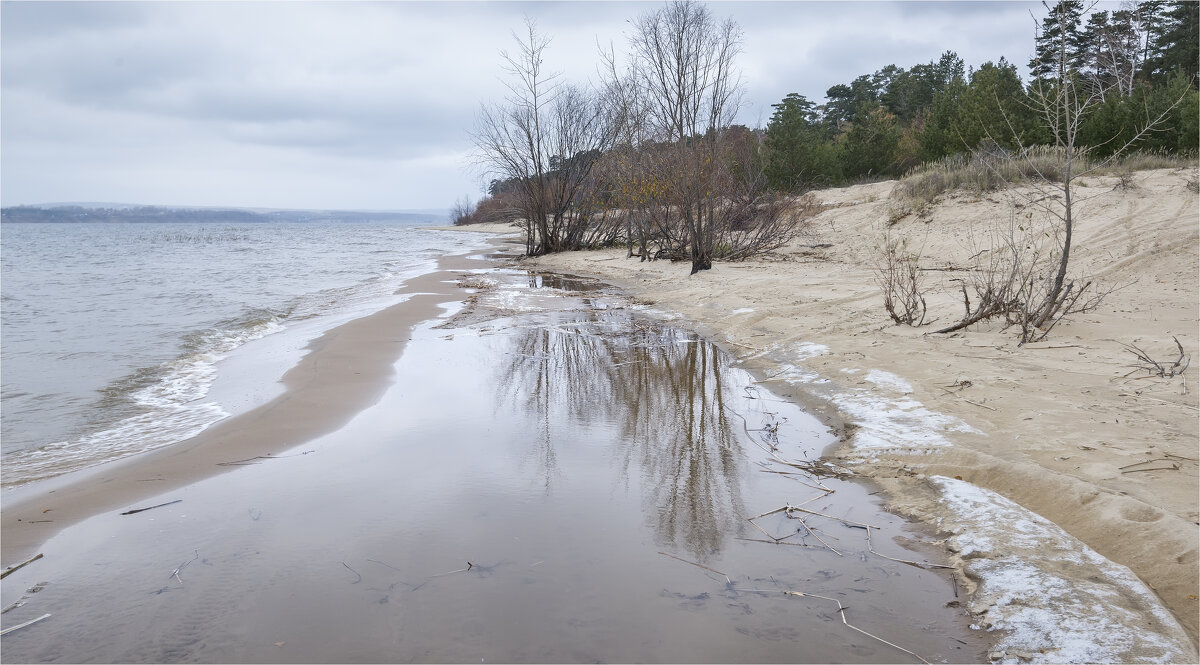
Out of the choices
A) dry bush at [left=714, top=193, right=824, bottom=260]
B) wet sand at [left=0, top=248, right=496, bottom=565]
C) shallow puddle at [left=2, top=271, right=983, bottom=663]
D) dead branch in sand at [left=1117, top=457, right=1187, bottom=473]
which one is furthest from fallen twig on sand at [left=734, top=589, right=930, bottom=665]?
dry bush at [left=714, top=193, right=824, bottom=260]

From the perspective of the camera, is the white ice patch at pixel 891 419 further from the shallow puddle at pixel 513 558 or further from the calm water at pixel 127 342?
the calm water at pixel 127 342

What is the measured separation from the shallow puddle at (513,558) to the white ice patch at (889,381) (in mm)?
868

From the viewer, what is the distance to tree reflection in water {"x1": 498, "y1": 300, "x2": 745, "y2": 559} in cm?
391

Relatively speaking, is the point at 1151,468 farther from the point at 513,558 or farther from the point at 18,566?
the point at 18,566

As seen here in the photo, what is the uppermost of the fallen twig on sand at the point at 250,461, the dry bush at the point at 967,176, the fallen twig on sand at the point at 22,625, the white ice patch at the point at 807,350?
the dry bush at the point at 967,176

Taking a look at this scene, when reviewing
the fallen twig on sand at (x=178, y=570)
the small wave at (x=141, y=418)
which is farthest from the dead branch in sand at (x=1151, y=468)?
the small wave at (x=141, y=418)

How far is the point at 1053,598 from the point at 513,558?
7.86 feet

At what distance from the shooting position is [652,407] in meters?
5.90

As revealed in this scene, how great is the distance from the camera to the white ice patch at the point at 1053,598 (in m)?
2.49

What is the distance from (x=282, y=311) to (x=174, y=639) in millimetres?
12349

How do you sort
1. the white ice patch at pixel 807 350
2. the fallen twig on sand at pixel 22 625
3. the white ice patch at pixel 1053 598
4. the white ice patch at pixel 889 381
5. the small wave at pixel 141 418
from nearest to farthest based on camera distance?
the white ice patch at pixel 1053 598
the fallen twig on sand at pixel 22 625
the small wave at pixel 141 418
the white ice patch at pixel 889 381
the white ice patch at pixel 807 350

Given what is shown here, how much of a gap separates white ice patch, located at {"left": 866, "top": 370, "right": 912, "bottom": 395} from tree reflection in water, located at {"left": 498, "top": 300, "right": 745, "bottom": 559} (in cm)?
131

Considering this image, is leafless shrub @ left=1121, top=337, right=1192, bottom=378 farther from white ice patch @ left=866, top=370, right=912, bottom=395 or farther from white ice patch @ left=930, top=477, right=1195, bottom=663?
white ice patch @ left=930, top=477, right=1195, bottom=663

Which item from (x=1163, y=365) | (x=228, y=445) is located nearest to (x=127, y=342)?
(x=228, y=445)
